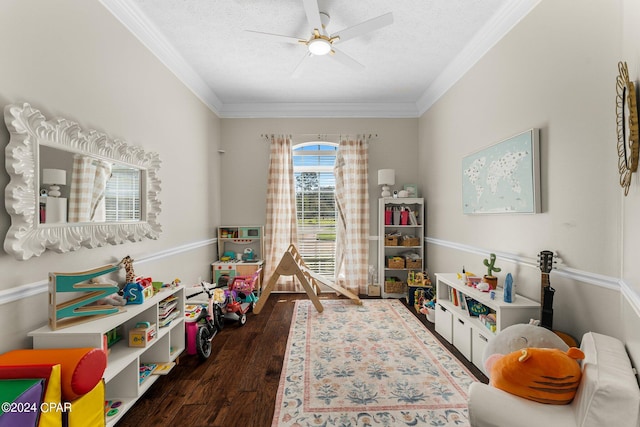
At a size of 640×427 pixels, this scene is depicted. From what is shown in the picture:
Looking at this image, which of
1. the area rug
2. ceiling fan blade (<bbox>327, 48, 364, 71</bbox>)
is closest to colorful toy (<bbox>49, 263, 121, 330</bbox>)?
the area rug

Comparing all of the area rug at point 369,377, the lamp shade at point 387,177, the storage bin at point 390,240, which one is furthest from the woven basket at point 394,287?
the lamp shade at point 387,177

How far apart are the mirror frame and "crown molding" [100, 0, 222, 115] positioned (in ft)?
3.36

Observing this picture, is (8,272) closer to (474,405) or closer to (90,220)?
(90,220)

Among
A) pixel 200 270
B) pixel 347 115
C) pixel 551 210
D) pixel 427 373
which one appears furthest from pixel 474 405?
pixel 347 115

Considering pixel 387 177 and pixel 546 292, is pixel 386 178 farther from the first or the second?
pixel 546 292

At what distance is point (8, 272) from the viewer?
55.1 inches

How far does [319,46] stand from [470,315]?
8.85 feet

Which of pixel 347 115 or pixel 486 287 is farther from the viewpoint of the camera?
pixel 347 115

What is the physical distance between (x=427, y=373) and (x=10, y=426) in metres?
2.33

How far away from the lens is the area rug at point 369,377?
1754mm

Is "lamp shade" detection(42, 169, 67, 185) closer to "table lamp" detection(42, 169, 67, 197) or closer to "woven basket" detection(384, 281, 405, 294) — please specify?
"table lamp" detection(42, 169, 67, 197)

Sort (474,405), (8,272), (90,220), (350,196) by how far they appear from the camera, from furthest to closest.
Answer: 1. (350,196)
2. (90,220)
3. (8,272)
4. (474,405)

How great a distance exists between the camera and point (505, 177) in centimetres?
238

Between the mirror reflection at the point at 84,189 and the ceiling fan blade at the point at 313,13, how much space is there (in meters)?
1.81
